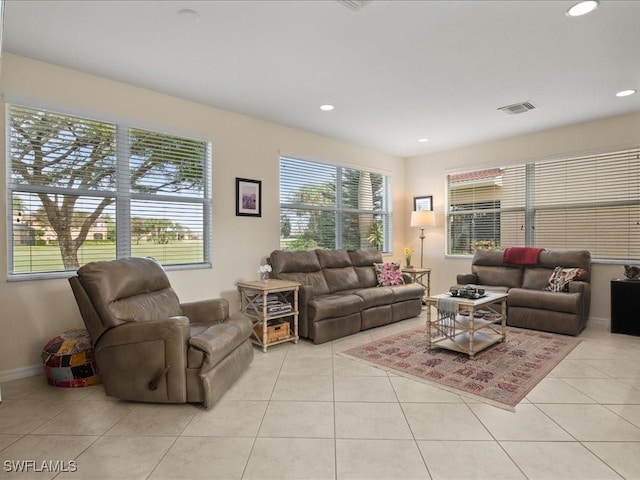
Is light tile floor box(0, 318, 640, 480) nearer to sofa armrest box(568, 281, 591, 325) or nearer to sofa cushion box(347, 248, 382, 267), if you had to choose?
sofa armrest box(568, 281, 591, 325)

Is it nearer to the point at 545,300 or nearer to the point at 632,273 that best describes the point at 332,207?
the point at 545,300

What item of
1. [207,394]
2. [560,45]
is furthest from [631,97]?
[207,394]

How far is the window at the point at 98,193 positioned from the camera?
10.0ft

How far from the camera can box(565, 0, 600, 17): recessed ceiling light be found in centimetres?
230

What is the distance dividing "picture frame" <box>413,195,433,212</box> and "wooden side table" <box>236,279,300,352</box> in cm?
336

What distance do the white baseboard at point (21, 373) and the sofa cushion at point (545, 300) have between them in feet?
16.5

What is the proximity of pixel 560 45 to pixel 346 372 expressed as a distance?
3.12 m

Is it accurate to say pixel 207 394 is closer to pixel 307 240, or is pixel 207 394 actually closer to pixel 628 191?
pixel 307 240

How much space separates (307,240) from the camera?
5289 millimetres

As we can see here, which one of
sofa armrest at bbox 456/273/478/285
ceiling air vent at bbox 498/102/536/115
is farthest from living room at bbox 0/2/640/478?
sofa armrest at bbox 456/273/478/285

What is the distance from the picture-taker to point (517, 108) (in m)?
4.18

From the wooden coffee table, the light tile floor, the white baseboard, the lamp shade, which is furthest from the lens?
the lamp shade

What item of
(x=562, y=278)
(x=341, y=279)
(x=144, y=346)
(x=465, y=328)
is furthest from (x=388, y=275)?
(x=144, y=346)

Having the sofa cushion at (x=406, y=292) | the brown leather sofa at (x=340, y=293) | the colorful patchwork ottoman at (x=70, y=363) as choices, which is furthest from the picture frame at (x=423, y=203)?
the colorful patchwork ottoman at (x=70, y=363)
